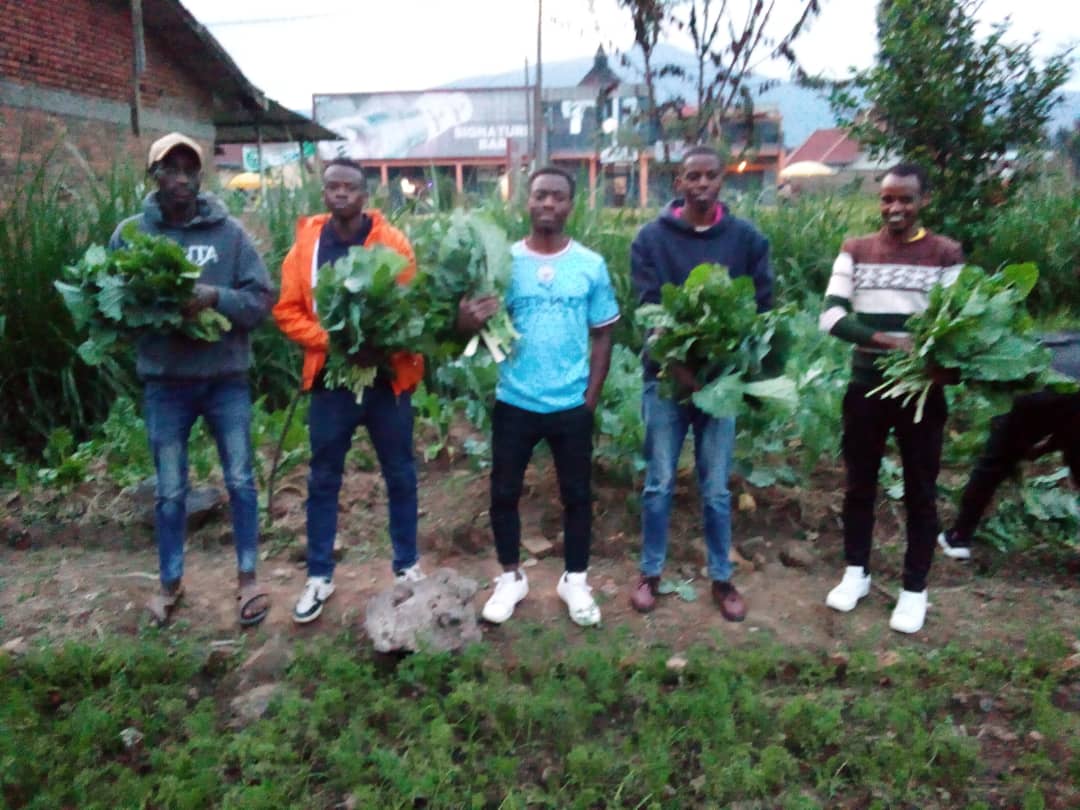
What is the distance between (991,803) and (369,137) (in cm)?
3624

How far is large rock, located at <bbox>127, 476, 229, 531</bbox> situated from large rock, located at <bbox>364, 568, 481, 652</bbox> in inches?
68.9

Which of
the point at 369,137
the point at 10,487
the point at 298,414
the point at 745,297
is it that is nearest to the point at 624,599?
the point at 745,297

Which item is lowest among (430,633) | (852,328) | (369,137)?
(430,633)

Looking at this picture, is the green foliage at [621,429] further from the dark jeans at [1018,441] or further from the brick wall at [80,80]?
the brick wall at [80,80]

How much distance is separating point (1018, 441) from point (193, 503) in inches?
170

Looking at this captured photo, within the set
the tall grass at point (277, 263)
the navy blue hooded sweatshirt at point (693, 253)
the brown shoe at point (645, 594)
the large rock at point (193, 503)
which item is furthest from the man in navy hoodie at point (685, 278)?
the tall grass at point (277, 263)

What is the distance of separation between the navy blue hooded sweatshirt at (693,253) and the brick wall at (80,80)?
30.1 ft

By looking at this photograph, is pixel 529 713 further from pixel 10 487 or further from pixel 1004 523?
pixel 10 487

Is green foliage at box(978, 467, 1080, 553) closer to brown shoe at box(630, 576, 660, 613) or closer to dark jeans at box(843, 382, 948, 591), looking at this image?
dark jeans at box(843, 382, 948, 591)

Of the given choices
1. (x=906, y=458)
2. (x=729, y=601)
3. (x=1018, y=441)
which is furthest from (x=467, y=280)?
(x=1018, y=441)

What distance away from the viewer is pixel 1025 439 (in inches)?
165

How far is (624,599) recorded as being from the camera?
407 centimetres

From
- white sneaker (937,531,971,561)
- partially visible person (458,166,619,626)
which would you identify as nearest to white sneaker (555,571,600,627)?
partially visible person (458,166,619,626)

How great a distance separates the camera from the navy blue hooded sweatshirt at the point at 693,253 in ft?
12.2
